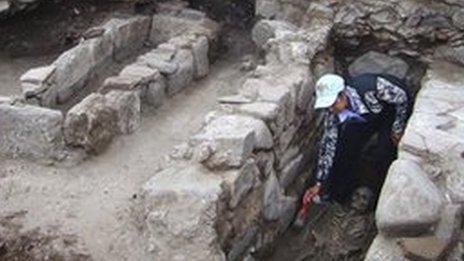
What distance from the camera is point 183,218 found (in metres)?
4.71

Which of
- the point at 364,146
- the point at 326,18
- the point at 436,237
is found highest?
the point at 326,18

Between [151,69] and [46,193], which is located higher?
[151,69]

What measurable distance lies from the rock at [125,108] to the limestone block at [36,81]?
0.57m

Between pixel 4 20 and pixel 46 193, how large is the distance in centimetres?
278

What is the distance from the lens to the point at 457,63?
255 inches

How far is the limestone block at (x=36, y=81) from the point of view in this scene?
5973 mm

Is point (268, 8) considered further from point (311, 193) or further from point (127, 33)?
point (311, 193)

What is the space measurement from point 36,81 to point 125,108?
0.81m

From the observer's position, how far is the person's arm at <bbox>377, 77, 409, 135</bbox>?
5.86m

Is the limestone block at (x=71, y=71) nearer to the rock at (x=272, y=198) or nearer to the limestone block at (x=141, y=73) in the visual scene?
the limestone block at (x=141, y=73)

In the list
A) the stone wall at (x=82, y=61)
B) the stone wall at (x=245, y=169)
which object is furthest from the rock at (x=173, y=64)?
the stone wall at (x=245, y=169)

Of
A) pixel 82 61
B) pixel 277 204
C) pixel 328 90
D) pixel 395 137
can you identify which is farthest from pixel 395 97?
pixel 82 61

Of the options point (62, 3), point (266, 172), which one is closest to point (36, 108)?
point (266, 172)

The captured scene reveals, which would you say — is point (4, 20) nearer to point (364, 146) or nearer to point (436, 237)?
point (364, 146)
